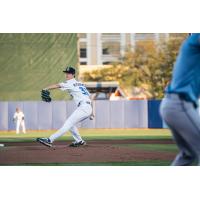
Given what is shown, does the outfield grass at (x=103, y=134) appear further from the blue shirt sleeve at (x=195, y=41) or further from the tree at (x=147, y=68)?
the blue shirt sleeve at (x=195, y=41)

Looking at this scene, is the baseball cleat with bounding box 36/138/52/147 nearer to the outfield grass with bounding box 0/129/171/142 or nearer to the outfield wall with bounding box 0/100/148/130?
the outfield grass with bounding box 0/129/171/142

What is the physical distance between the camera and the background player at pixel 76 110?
1129 cm

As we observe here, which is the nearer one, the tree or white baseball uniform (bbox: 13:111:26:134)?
the tree

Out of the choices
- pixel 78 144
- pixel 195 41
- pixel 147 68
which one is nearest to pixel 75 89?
pixel 78 144

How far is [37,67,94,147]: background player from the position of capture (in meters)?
11.3

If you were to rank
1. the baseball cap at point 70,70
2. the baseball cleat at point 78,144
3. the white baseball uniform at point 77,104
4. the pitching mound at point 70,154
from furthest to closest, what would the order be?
the baseball cleat at point 78,144, the baseball cap at point 70,70, the white baseball uniform at point 77,104, the pitching mound at point 70,154

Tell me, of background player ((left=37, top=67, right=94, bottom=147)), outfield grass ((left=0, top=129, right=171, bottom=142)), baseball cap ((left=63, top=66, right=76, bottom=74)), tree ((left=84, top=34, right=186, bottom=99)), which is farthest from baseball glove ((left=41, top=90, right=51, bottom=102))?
tree ((left=84, top=34, right=186, bottom=99))

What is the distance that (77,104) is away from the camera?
11.9 metres

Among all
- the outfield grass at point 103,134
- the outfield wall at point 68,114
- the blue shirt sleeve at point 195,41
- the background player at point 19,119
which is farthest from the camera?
the outfield wall at point 68,114

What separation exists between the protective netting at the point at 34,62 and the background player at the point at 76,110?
427 mm

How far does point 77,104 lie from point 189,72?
6541 millimetres

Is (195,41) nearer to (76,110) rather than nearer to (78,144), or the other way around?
(76,110)

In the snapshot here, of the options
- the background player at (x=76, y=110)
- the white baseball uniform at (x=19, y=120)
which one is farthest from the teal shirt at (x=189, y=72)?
the white baseball uniform at (x=19, y=120)
